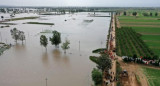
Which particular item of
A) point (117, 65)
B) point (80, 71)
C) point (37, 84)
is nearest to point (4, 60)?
point (37, 84)

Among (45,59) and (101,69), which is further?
(45,59)

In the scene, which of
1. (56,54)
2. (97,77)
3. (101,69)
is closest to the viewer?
(97,77)

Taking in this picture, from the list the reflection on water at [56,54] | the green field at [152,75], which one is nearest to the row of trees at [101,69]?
the green field at [152,75]

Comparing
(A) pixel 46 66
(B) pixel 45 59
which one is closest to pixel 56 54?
(B) pixel 45 59

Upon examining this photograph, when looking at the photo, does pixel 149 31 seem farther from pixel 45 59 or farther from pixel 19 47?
pixel 19 47

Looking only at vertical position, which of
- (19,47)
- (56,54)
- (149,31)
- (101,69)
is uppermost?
(149,31)

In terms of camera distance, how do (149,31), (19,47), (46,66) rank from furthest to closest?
(149,31) < (19,47) < (46,66)

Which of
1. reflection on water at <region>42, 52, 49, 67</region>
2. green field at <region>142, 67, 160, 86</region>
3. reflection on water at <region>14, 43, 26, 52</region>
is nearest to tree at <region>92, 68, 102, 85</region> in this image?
green field at <region>142, 67, 160, 86</region>

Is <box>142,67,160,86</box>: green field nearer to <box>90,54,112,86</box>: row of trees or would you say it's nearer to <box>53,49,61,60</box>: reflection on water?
<box>90,54,112,86</box>: row of trees

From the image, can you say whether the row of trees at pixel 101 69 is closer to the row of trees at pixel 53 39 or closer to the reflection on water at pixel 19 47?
the row of trees at pixel 53 39
